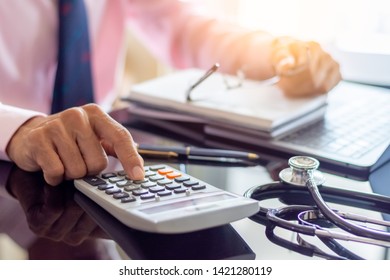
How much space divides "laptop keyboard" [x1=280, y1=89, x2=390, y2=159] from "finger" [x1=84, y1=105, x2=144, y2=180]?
0.24 meters

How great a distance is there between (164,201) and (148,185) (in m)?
0.05

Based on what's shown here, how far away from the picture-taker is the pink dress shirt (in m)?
0.97

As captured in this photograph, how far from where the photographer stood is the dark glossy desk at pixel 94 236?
0.47m

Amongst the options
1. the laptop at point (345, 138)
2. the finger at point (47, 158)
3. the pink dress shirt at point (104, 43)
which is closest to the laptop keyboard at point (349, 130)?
the laptop at point (345, 138)

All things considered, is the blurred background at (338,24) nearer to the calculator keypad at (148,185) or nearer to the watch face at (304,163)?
the watch face at (304,163)

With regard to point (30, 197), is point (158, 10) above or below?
above

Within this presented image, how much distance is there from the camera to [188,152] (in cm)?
70

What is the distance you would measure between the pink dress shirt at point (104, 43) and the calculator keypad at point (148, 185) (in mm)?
165

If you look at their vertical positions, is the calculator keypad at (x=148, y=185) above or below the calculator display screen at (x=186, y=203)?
below

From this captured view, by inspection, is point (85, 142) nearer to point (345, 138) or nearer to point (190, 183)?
point (190, 183)

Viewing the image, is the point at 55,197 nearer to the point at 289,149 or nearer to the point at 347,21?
the point at 289,149

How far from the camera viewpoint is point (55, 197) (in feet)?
1.91
